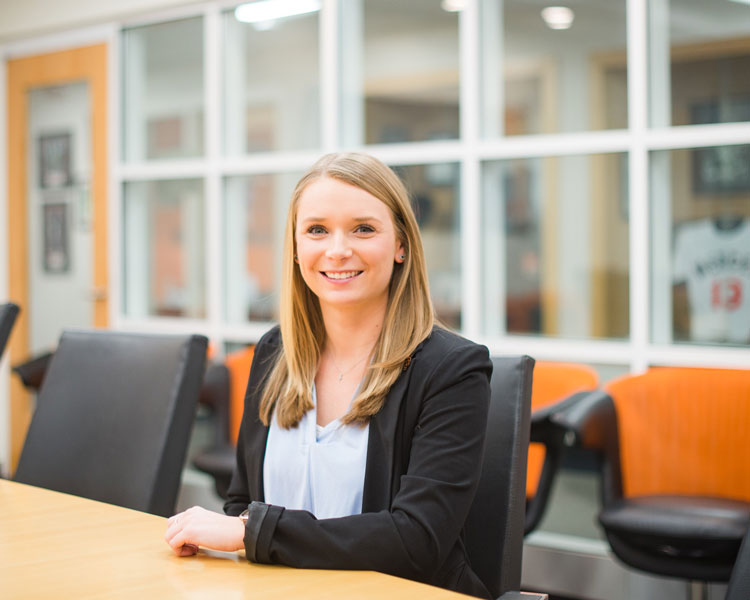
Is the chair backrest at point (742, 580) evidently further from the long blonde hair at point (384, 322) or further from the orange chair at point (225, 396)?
the orange chair at point (225, 396)

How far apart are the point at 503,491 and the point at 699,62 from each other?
289 cm

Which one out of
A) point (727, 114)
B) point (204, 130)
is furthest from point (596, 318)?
point (204, 130)

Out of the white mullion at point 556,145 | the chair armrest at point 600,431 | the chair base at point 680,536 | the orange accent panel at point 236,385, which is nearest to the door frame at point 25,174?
the orange accent panel at point 236,385

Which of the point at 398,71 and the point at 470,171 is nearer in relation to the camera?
the point at 470,171

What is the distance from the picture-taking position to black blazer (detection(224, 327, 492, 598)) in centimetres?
134

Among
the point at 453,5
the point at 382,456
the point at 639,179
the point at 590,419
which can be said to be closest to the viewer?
the point at 382,456

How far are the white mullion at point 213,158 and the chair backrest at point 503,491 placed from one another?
3.21m

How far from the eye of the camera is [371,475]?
5.18ft

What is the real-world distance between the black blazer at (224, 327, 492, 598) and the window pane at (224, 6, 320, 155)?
3.24 meters

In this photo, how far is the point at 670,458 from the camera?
315 cm

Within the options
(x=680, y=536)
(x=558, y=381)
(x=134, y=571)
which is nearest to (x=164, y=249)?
(x=558, y=381)

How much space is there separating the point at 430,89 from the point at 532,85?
3.32ft

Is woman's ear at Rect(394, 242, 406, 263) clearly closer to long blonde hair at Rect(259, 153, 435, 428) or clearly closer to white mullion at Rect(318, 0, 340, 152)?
long blonde hair at Rect(259, 153, 435, 428)

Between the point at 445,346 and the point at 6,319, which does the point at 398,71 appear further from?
the point at 445,346
